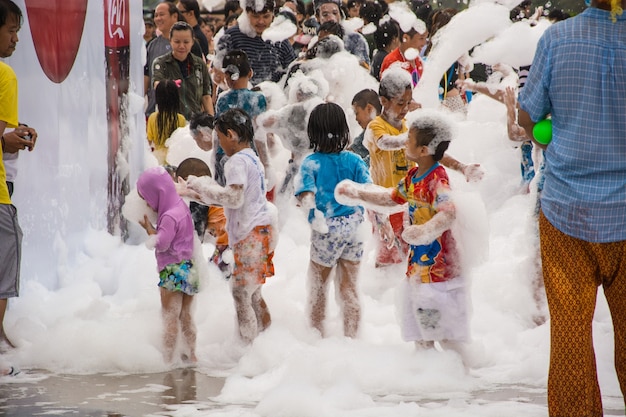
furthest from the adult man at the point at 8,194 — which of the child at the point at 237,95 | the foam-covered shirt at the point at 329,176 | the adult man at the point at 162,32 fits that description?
the adult man at the point at 162,32

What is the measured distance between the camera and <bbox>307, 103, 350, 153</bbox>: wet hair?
18.6 feet

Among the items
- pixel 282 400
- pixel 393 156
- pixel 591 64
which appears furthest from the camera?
pixel 393 156

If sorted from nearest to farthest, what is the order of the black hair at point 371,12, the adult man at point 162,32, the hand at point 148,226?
the hand at point 148,226
the adult man at point 162,32
the black hair at point 371,12

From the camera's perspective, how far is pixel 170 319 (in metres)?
5.46

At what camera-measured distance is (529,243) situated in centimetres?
634

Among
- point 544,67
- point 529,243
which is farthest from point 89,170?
point 544,67

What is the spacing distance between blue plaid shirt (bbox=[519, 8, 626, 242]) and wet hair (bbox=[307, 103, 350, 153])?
7.20 ft

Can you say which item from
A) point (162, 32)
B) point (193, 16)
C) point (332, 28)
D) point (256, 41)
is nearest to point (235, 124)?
point (256, 41)

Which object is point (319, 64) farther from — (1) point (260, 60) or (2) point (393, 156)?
(2) point (393, 156)

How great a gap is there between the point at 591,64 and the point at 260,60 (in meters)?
5.72

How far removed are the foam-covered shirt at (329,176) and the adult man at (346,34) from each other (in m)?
4.17

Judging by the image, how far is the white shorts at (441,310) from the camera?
501 centimetres

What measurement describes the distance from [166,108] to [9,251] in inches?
140

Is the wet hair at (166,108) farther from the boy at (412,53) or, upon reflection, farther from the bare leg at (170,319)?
the bare leg at (170,319)
